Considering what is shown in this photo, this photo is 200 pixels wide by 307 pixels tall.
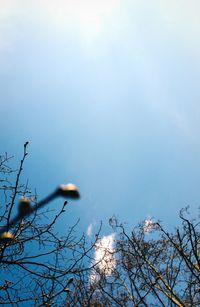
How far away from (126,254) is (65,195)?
925 centimetres

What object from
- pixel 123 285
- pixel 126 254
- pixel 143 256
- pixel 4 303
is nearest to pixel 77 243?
pixel 4 303

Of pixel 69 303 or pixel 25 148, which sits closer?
pixel 25 148

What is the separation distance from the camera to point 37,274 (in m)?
4.36

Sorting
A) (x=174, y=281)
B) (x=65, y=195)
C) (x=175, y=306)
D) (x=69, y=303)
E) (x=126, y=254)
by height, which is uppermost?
(x=126, y=254)

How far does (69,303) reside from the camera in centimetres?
893

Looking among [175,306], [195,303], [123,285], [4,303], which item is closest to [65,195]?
[4,303]

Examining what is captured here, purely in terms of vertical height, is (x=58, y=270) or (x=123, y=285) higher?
(x=123, y=285)

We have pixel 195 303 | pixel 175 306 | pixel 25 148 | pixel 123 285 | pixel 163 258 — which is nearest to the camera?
pixel 25 148

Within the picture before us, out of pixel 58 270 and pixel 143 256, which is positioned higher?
pixel 143 256

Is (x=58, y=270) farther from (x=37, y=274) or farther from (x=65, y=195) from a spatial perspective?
(x=65, y=195)

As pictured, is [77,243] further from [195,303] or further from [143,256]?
[195,303]

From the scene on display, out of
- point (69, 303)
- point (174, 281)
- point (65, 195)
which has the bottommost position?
point (65, 195)

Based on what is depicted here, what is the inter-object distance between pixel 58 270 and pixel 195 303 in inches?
218

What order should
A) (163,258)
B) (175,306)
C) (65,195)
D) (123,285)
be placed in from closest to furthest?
(65,195) → (175,306) → (163,258) → (123,285)
